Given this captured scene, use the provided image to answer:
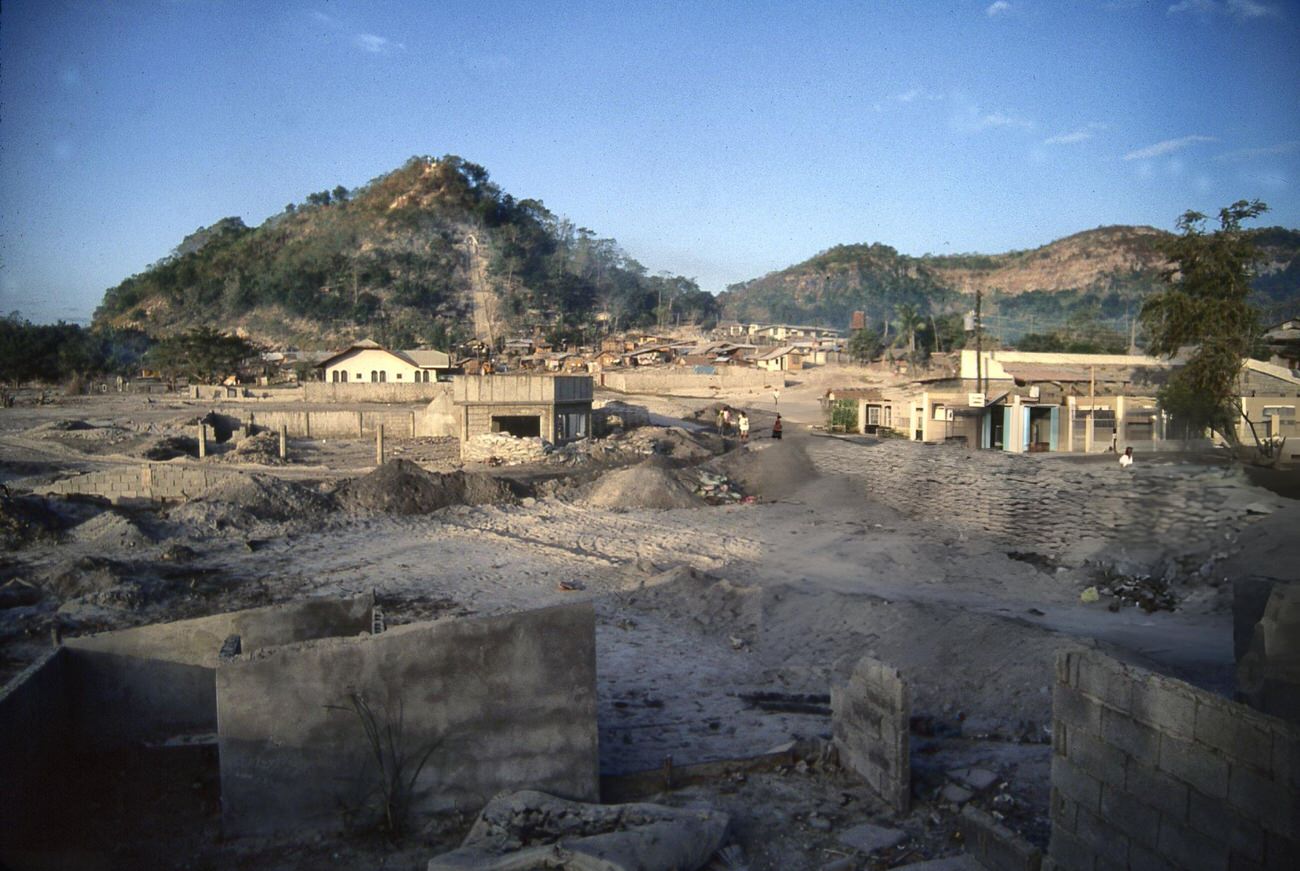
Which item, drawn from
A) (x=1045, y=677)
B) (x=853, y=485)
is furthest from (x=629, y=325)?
(x=1045, y=677)

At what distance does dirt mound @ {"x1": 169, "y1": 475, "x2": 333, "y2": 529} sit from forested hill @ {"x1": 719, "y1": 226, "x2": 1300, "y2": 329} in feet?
140

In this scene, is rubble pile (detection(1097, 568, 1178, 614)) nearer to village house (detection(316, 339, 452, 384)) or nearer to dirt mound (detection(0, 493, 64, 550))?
dirt mound (detection(0, 493, 64, 550))

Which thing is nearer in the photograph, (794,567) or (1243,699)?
(1243,699)

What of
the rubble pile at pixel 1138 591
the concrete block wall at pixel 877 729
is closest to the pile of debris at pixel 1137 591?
the rubble pile at pixel 1138 591

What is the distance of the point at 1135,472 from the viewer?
14.7 meters

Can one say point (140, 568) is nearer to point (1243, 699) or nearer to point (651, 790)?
point (651, 790)

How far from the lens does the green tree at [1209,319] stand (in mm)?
17703

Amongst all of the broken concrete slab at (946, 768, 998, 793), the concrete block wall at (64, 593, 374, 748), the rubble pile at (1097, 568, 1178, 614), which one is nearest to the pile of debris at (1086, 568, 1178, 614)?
the rubble pile at (1097, 568, 1178, 614)

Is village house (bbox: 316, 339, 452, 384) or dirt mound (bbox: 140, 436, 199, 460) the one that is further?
village house (bbox: 316, 339, 452, 384)

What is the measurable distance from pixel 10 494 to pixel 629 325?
6924 centimetres

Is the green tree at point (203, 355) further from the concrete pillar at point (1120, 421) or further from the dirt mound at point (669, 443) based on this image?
the concrete pillar at point (1120, 421)

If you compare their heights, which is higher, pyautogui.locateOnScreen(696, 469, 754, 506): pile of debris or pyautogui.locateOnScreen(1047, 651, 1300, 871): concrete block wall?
pyautogui.locateOnScreen(1047, 651, 1300, 871): concrete block wall

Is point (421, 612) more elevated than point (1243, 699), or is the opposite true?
point (1243, 699)

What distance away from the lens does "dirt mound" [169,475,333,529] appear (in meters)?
17.5
